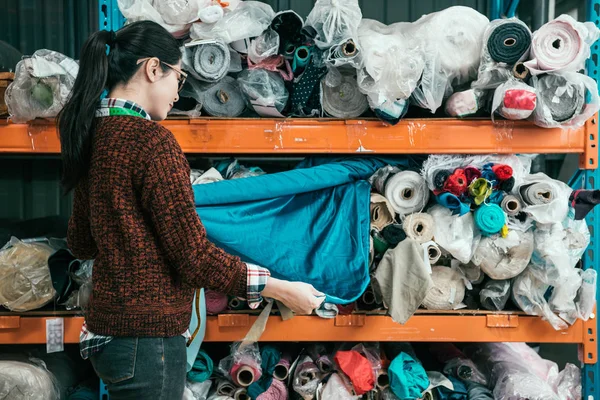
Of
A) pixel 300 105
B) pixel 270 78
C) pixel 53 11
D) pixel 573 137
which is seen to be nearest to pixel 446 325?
pixel 573 137

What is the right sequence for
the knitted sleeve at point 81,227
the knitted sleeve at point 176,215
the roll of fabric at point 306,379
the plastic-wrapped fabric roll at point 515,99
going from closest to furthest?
1. the knitted sleeve at point 176,215
2. the knitted sleeve at point 81,227
3. the plastic-wrapped fabric roll at point 515,99
4. the roll of fabric at point 306,379

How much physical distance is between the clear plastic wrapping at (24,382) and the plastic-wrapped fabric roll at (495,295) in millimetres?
1663

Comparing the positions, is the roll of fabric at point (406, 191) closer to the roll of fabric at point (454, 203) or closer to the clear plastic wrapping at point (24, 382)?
the roll of fabric at point (454, 203)

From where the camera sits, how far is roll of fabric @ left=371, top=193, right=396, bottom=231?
2121 millimetres

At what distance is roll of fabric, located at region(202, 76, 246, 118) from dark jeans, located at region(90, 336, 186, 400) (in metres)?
1.05

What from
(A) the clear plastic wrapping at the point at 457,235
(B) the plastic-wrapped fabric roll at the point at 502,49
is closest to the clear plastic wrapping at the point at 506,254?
(A) the clear plastic wrapping at the point at 457,235

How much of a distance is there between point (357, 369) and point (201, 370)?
1.95 ft

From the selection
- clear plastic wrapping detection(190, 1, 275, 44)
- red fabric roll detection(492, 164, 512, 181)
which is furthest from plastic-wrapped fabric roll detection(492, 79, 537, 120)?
clear plastic wrapping detection(190, 1, 275, 44)

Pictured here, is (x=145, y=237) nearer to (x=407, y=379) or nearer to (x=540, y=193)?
(x=407, y=379)

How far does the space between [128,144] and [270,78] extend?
0.96 metres

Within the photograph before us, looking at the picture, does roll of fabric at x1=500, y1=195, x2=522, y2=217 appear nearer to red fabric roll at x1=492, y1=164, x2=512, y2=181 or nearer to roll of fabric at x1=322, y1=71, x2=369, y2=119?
red fabric roll at x1=492, y1=164, x2=512, y2=181

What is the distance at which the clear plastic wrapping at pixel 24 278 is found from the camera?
2.07 meters

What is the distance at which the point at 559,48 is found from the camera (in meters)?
1.98

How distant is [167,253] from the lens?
1228 mm
